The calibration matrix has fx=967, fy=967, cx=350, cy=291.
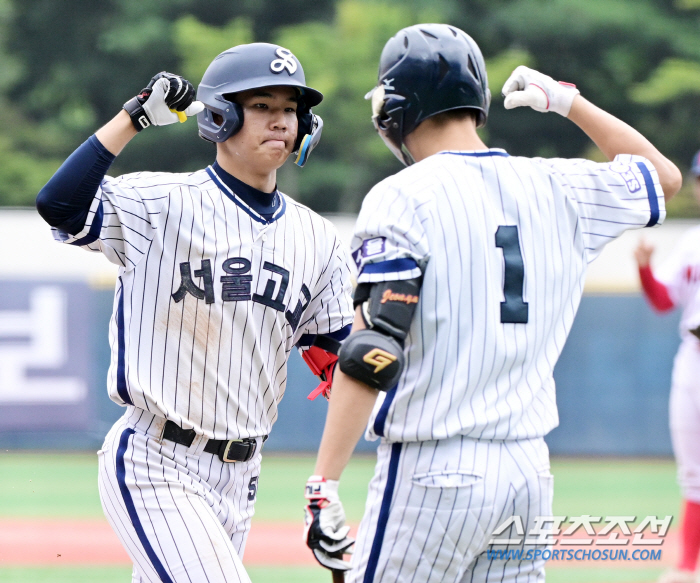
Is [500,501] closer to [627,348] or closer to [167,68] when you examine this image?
[627,348]

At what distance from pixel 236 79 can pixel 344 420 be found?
1.43 meters

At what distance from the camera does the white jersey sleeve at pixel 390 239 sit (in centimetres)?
218

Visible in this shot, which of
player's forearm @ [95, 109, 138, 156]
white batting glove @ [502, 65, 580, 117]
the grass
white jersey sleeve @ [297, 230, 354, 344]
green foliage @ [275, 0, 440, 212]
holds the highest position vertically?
green foliage @ [275, 0, 440, 212]

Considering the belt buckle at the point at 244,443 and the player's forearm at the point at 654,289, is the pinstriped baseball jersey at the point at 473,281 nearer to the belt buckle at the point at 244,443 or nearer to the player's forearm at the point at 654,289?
the belt buckle at the point at 244,443

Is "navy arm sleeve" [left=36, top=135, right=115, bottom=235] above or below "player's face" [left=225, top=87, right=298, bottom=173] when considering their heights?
below

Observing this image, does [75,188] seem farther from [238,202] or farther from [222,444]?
[222,444]

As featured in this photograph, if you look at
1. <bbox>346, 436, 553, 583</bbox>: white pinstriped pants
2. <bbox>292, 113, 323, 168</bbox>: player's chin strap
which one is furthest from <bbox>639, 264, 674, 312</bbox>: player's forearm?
<bbox>346, 436, 553, 583</bbox>: white pinstriped pants

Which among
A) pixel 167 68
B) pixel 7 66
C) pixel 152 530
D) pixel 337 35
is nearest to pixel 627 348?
pixel 152 530

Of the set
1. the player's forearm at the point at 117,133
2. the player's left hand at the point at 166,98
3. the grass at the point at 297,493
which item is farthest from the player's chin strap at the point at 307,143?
the grass at the point at 297,493

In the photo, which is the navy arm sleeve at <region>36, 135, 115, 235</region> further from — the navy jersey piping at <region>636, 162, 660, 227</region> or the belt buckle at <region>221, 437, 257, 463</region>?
the navy jersey piping at <region>636, 162, 660, 227</region>

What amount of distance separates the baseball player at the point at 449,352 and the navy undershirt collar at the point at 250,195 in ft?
2.99

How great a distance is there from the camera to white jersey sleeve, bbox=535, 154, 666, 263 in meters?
2.43

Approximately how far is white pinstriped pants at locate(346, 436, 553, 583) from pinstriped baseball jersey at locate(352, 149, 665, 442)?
0.05 m

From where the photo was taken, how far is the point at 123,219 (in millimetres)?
2955
